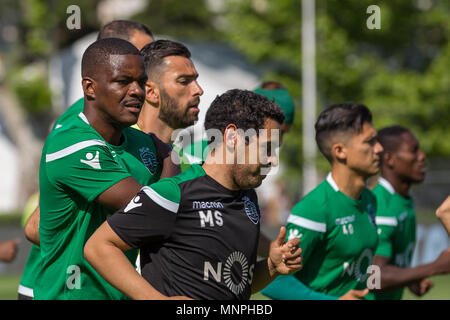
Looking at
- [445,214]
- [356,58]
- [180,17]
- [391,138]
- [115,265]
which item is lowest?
[115,265]

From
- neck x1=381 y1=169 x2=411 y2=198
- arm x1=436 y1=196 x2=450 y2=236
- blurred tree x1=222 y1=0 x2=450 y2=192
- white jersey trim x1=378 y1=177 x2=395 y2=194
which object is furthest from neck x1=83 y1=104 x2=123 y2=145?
blurred tree x1=222 y1=0 x2=450 y2=192

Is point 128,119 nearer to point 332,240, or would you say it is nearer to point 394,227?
point 332,240

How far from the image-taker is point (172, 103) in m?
5.45

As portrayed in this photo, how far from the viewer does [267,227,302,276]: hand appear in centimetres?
395

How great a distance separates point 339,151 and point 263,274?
7.35ft

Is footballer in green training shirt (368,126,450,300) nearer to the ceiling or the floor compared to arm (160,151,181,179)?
nearer to the floor

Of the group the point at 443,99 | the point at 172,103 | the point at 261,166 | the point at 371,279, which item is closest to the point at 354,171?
the point at 371,279

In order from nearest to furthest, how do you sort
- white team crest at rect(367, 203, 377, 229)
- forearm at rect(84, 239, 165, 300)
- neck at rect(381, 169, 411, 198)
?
1. forearm at rect(84, 239, 165, 300)
2. white team crest at rect(367, 203, 377, 229)
3. neck at rect(381, 169, 411, 198)

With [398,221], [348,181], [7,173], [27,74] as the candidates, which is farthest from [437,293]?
[7,173]

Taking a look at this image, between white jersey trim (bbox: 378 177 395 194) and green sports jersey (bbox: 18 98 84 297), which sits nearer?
green sports jersey (bbox: 18 98 84 297)

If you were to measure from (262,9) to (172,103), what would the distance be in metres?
26.3

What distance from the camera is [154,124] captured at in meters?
5.47

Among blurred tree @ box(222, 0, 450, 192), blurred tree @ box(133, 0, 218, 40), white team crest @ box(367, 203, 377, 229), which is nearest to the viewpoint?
white team crest @ box(367, 203, 377, 229)

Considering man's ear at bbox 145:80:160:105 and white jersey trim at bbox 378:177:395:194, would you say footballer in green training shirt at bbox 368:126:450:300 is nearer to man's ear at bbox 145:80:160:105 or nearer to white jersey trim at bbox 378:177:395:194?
white jersey trim at bbox 378:177:395:194
